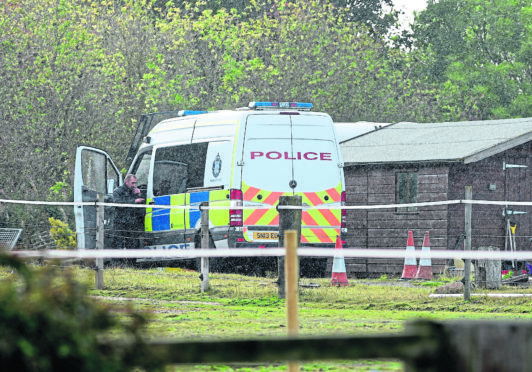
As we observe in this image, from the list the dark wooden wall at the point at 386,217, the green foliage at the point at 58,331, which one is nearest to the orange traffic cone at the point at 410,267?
the dark wooden wall at the point at 386,217

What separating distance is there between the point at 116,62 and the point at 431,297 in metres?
21.8

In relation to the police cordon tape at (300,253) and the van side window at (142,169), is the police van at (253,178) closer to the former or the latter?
the van side window at (142,169)

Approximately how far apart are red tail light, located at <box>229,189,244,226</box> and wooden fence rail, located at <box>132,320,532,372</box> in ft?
49.0

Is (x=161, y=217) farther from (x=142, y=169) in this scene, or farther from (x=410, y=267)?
(x=410, y=267)

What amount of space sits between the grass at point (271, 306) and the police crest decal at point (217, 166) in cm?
191

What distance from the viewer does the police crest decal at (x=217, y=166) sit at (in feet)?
60.7

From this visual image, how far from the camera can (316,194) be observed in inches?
727

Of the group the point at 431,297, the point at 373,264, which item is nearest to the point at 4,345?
the point at 431,297

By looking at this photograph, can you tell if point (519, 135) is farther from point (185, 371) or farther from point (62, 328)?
point (62, 328)

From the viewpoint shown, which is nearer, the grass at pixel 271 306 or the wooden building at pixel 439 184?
the grass at pixel 271 306

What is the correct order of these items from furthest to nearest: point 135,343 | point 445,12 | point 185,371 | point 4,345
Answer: point 445,12
point 185,371
point 135,343
point 4,345

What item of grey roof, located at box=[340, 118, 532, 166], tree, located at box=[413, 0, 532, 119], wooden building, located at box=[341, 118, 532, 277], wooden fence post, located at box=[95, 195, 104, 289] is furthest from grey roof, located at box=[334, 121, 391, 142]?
tree, located at box=[413, 0, 532, 119]

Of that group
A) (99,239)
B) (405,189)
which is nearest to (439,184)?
(405,189)

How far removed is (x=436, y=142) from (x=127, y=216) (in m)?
8.35
